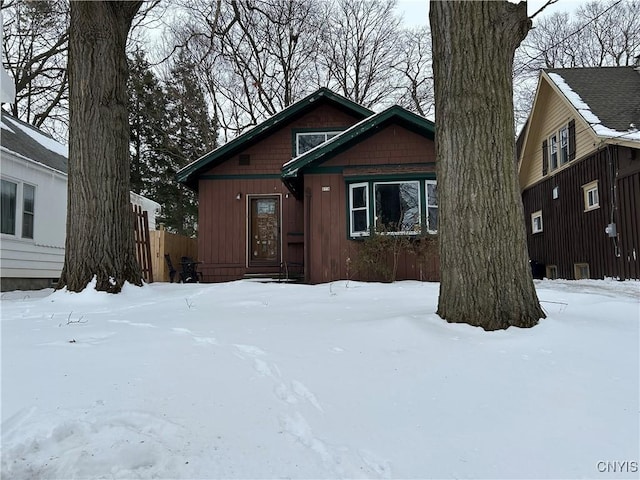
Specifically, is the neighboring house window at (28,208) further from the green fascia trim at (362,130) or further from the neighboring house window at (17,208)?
the green fascia trim at (362,130)

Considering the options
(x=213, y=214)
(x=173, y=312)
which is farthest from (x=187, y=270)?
(x=173, y=312)

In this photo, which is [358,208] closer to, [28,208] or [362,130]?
[362,130]

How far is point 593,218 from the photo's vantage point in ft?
41.2

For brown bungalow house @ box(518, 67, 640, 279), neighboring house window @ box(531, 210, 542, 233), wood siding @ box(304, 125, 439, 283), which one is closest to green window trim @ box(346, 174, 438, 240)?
wood siding @ box(304, 125, 439, 283)

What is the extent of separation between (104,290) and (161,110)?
18.7 meters

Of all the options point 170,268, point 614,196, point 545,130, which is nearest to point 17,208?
point 170,268

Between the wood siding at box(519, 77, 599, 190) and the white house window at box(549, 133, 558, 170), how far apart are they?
183 millimetres

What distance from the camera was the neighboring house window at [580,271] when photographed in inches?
528

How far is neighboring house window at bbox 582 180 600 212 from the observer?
40.8ft

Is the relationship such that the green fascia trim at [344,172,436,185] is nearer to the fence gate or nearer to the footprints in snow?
the fence gate

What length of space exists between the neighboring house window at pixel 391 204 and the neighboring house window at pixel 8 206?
24.5ft

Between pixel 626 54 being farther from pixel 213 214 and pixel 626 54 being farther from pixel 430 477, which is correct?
pixel 430 477

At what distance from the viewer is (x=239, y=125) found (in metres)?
23.0

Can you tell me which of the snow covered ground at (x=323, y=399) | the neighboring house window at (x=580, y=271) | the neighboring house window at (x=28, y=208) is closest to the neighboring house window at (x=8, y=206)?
the neighboring house window at (x=28, y=208)
